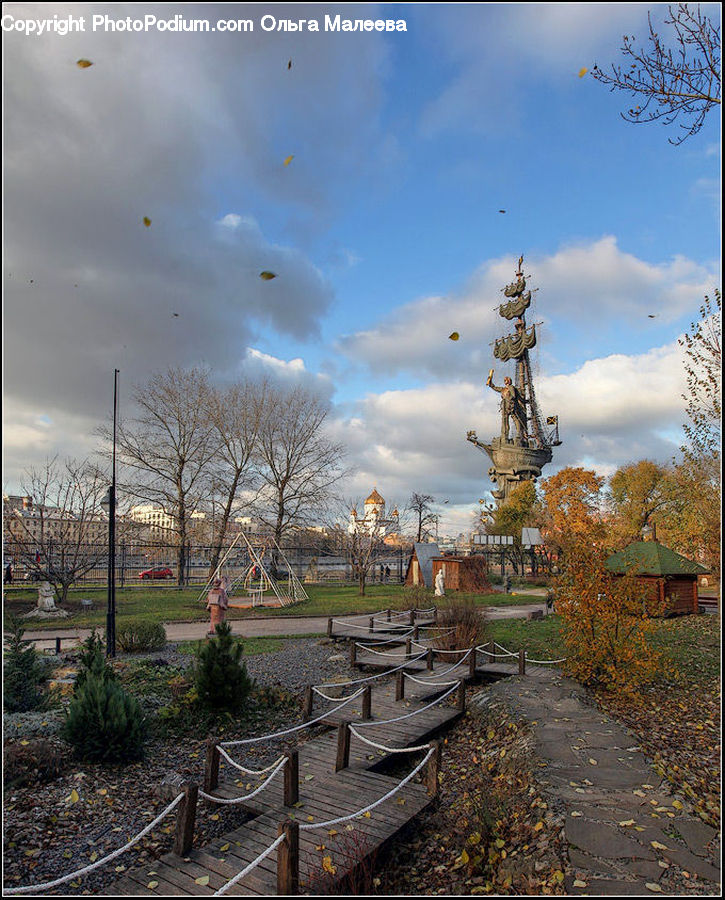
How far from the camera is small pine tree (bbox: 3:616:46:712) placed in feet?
28.6

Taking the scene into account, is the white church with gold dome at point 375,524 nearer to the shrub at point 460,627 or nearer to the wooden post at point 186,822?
the shrub at point 460,627

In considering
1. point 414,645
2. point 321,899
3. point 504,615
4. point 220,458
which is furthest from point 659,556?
point 220,458

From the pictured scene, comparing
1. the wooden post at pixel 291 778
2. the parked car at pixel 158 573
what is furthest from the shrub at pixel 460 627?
the parked car at pixel 158 573

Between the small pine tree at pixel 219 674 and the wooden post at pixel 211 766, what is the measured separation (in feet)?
8.45

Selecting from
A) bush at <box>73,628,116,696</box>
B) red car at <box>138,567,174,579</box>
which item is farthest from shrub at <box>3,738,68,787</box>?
red car at <box>138,567,174,579</box>

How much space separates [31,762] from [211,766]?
88.6 inches

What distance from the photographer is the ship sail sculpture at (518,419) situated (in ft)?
186

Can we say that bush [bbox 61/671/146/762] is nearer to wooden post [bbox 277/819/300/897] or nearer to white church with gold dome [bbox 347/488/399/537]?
wooden post [bbox 277/819/300/897]

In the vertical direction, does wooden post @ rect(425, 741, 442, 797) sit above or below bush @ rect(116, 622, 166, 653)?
above

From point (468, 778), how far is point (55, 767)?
495 centimetres

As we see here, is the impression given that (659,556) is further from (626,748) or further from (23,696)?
(23,696)

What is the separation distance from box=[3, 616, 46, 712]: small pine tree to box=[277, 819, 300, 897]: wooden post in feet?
20.3

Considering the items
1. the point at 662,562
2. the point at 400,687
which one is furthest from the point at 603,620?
the point at 662,562

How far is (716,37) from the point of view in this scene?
5.86m
